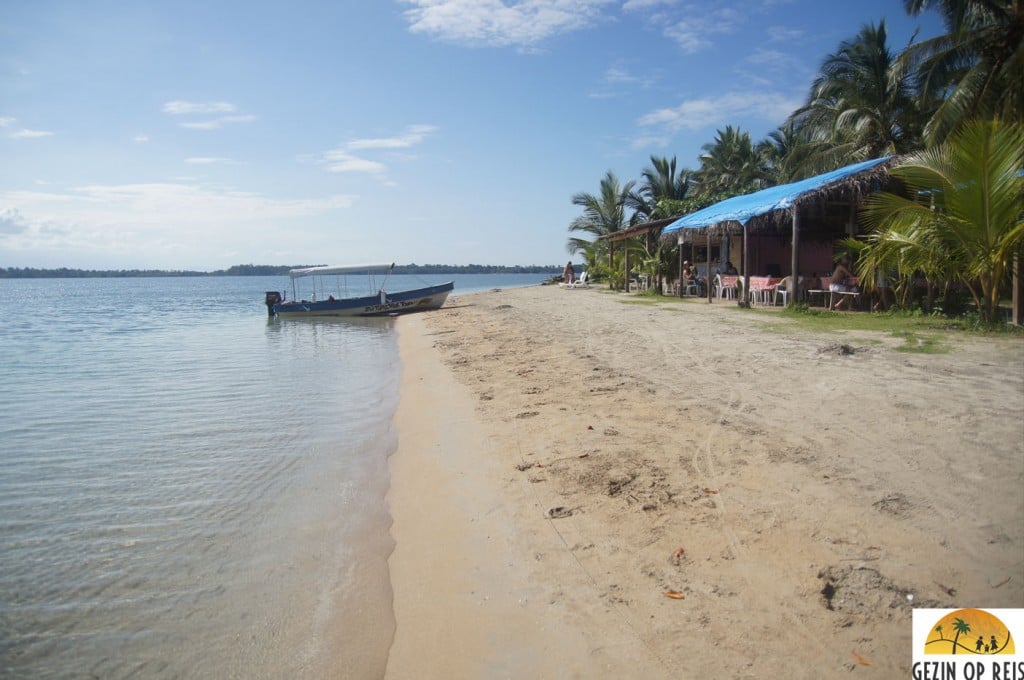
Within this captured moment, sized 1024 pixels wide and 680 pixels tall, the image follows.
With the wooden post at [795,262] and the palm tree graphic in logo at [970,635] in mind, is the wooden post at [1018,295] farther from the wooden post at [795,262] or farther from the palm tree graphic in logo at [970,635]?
the palm tree graphic in logo at [970,635]

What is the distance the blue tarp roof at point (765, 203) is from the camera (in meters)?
14.3

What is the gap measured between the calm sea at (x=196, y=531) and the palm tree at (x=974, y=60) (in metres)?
15.6

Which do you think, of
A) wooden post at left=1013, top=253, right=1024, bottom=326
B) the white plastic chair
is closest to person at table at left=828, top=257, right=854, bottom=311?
wooden post at left=1013, top=253, right=1024, bottom=326

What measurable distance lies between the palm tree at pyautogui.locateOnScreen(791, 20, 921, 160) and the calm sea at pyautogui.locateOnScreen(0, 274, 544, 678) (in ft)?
73.0

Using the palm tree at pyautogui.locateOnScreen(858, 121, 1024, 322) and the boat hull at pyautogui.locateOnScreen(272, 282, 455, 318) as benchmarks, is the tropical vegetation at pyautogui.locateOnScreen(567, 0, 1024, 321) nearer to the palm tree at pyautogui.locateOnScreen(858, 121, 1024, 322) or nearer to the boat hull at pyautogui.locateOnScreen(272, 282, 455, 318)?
the palm tree at pyautogui.locateOnScreen(858, 121, 1024, 322)

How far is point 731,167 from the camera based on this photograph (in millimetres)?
39406

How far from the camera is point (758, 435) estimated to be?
16.6 ft

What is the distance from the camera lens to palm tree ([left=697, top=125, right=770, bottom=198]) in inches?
1491

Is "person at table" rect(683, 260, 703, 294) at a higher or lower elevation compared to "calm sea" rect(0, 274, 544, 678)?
higher

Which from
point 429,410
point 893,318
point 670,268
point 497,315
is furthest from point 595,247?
point 429,410

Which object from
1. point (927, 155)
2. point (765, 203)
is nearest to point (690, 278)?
point (765, 203)

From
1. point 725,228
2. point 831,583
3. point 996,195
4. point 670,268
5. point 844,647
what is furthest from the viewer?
point 670,268

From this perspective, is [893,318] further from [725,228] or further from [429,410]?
[429,410]

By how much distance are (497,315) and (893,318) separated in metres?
11.7
